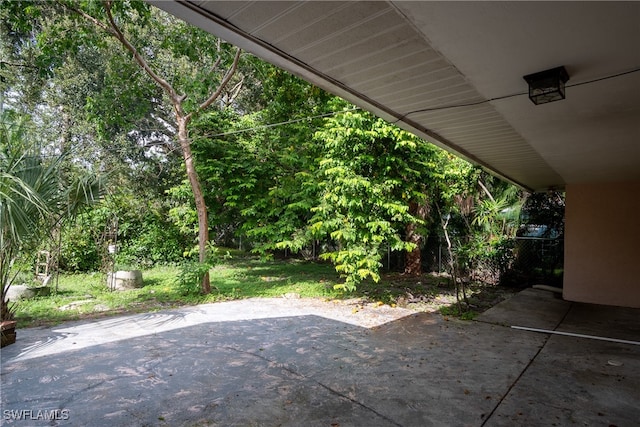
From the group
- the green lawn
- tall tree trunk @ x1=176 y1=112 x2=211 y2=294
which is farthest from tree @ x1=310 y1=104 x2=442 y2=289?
tall tree trunk @ x1=176 y1=112 x2=211 y2=294

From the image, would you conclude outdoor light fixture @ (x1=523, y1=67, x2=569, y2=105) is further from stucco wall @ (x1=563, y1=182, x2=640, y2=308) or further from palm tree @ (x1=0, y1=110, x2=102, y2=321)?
stucco wall @ (x1=563, y1=182, x2=640, y2=308)

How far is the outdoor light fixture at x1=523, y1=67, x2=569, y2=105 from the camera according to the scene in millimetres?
2137

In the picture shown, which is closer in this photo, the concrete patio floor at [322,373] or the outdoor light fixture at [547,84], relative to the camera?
the outdoor light fixture at [547,84]

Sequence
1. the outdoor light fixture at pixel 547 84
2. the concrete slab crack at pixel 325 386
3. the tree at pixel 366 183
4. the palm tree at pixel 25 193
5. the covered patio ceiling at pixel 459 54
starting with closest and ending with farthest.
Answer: the covered patio ceiling at pixel 459 54 < the outdoor light fixture at pixel 547 84 < the concrete slab crack at pixel 325 386 < the palm tree at pixel 25 193 < the tree at pixel 366 183

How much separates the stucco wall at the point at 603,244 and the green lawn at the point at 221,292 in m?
1.62

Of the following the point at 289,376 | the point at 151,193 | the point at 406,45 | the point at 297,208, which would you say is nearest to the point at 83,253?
the point at 151,193

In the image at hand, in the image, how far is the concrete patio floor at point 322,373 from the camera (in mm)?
2477

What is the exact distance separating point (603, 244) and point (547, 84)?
5916 mm

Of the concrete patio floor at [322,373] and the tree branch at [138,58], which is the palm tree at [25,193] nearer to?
the concrete patio floor at [322,373]

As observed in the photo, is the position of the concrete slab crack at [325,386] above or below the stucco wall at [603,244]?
below

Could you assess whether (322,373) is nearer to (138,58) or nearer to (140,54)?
(138,58)

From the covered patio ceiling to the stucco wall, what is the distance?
3.60 metres

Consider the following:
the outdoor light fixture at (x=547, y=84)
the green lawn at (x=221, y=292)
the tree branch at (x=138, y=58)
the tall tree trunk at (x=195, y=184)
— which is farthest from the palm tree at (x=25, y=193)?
the outdoor light fixture at (x=547, y=84)

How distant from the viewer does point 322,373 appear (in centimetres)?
323
